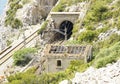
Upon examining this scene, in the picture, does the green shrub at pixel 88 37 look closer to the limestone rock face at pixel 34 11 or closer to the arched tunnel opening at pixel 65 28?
the arched tunnel opening at pixel 65 28

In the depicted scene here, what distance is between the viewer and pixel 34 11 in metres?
94.9

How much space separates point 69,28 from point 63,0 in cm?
674

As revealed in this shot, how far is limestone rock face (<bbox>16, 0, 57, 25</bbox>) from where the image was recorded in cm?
9455

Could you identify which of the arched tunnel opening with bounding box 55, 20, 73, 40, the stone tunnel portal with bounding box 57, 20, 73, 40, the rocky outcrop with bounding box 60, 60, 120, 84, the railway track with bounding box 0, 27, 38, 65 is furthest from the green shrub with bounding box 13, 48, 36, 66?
the rocky outcrop with bounding box 60, 60, 120, 84

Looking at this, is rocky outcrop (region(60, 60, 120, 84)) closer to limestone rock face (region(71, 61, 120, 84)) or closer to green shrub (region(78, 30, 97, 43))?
limestone rock face (region(71, 61, 120, 84))

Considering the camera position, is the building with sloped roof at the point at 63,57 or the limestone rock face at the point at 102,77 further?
the building with sloped roof at the point at 63,57

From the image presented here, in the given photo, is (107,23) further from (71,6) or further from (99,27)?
(71,6)

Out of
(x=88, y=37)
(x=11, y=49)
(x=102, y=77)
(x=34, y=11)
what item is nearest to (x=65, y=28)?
(x=11, y=49)

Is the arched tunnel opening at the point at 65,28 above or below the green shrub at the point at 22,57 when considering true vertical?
above

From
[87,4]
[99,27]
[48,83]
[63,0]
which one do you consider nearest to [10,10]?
[63,0]

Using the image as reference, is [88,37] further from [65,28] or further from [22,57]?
[65,28]

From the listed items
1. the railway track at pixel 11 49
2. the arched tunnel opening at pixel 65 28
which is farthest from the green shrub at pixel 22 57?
the arched tunnel opening at pixel 65 28

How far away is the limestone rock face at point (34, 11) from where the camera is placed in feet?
310

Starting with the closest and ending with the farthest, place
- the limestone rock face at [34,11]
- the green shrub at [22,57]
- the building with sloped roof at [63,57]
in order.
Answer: the building with sloped roof at [63,57], the green shrub at [22,57], the limestone rock face at [34,11]
